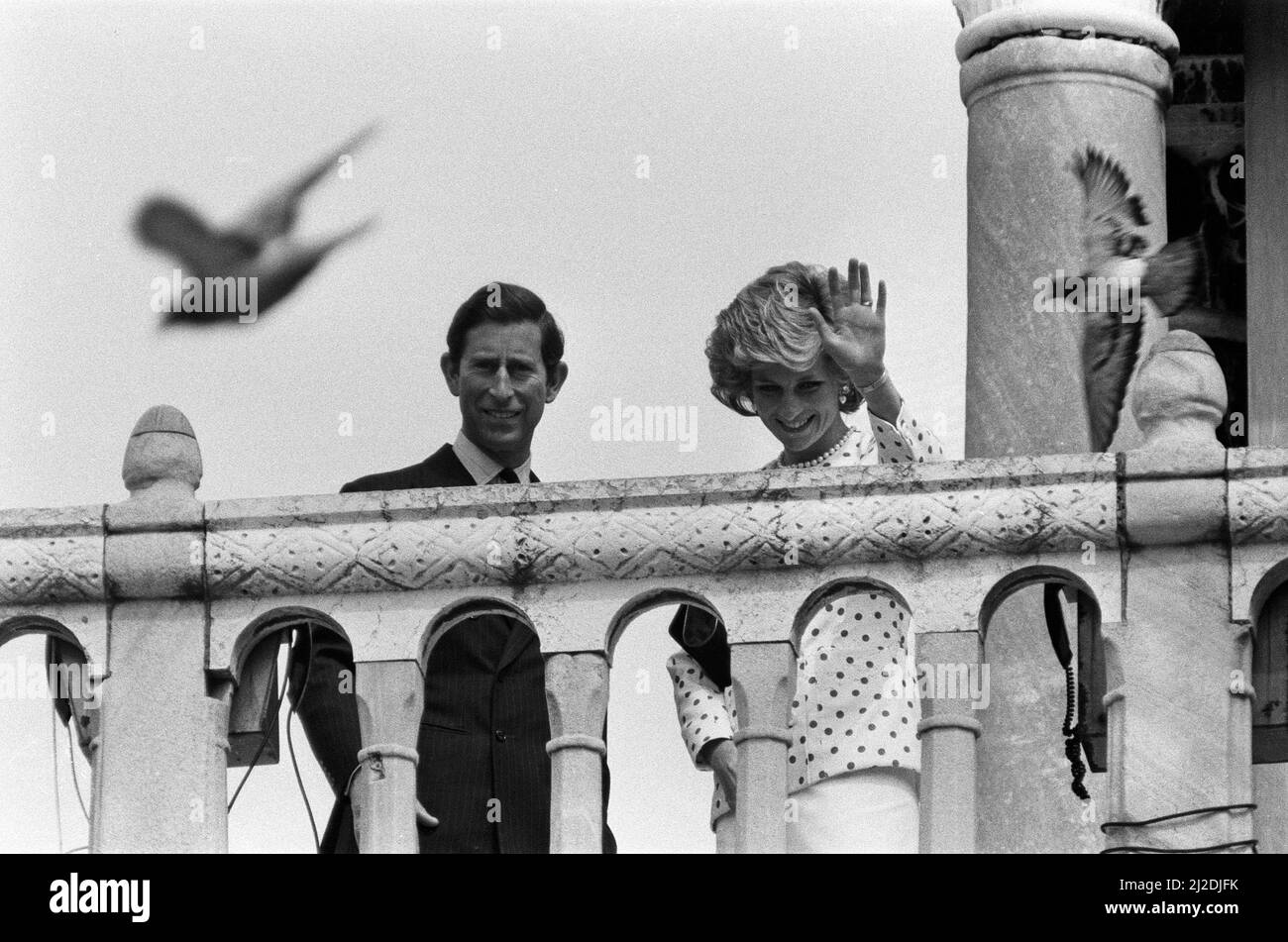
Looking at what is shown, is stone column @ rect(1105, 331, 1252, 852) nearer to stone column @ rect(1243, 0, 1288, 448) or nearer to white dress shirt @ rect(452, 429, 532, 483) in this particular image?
white dress shirt @ rect(452, 429, 532, 483)

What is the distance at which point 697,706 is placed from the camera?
12.1 meters

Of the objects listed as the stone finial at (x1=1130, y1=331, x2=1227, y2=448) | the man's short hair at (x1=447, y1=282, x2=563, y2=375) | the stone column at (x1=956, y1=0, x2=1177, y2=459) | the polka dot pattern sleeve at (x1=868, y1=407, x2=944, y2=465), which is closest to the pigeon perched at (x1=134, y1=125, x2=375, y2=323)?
the stone column at (x1=956, y1=0, x2=1177, y2=459)

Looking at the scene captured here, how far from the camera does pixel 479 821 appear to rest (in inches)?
480

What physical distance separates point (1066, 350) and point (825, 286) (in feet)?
7.96

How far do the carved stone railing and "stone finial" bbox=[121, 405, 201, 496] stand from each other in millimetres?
11

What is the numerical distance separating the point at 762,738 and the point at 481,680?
138 cm

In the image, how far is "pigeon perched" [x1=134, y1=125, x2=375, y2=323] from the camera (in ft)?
67.3

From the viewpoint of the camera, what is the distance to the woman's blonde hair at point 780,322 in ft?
40.2

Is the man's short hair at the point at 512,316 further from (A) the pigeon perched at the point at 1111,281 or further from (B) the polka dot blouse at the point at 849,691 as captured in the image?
(A) the pigeon perched at the point at 1111,281

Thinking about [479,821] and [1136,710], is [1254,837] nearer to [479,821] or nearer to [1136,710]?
[1136,710]

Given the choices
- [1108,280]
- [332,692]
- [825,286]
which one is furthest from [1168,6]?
[332,692]

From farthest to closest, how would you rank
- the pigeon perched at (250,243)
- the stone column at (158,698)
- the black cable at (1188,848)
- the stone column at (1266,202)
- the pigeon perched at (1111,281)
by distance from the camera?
the pigeon perched at (250,243)
the stone column at (1266,202)
the pigeon perched at (1111,281)
the stone column at (158,698)
the black cable at (1188,848)

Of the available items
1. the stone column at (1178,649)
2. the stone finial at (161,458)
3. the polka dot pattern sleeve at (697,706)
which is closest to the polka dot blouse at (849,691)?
the polka dot pattern sleeve at (697,706)

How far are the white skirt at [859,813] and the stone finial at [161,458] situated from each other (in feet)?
5.36
